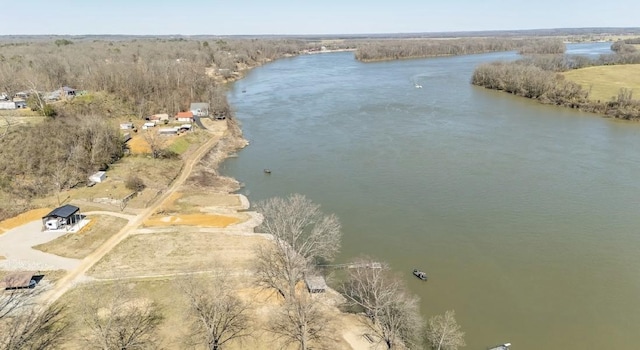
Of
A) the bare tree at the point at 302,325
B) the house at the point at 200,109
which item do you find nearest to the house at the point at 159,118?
the house at the point at 200,109

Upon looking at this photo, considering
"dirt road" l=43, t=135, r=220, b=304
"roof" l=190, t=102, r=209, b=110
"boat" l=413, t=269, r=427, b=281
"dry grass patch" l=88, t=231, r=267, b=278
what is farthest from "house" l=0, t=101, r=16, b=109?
"boat" l=413, t=269, r=427, b=281

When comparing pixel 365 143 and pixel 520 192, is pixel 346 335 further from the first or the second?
pixel 365 143

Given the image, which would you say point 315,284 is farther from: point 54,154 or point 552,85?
point 552,85

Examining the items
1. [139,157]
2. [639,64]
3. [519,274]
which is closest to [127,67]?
[139,157]

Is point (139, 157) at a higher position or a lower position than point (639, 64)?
lower

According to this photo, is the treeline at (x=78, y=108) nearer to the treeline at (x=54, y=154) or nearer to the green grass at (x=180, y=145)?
the treeline at (x=54, y=154)

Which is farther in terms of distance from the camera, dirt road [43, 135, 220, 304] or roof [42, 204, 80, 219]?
roof [42, 204, 80, 219]

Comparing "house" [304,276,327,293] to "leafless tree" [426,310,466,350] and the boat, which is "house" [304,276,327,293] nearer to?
the boat
